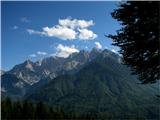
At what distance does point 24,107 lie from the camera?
12506 centimetres

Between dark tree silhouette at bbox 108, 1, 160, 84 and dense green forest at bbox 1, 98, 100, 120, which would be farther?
dense green forest at bbox 1, 98, 100, 120

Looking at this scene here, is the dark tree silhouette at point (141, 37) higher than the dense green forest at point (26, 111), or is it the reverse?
the dense green forest at point (26, 111)

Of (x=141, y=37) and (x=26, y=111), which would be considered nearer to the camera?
(x=141, y=37)

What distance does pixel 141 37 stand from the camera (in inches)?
629

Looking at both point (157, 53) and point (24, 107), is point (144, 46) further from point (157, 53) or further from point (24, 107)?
point (24, 107)

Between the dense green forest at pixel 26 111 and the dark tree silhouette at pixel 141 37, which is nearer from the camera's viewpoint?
the dark tree silhouette at pixel 141 37

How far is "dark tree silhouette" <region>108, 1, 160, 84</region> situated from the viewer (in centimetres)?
1552

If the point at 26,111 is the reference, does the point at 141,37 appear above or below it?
below

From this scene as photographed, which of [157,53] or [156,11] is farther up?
[156,11]

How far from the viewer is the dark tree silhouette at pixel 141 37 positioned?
15.5m

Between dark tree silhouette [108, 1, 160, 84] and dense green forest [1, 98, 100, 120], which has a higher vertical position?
dense green forest [1, 98, 100, 120]

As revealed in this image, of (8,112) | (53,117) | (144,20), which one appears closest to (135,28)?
(144,20)

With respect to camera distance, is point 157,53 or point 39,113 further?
point 39,113

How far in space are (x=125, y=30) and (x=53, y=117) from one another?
398ft
